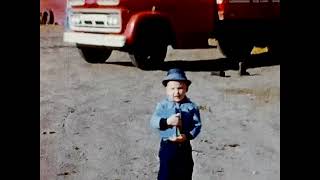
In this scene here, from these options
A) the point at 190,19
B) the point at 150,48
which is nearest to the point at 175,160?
the point at 150,48

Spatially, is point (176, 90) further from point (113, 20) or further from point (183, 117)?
point (113, 20)

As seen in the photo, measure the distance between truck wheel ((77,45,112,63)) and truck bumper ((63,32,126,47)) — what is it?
557 mm

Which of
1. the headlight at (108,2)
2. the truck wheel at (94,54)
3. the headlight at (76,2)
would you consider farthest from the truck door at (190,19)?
the truck wheel at (94,54)

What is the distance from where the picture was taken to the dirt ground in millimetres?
4336

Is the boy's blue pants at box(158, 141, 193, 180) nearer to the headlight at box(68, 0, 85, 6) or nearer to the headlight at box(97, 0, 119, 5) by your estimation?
the headlight at box(97, 0, 119, 5)

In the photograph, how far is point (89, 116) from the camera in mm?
5523

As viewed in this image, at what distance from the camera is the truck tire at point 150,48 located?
736 cm

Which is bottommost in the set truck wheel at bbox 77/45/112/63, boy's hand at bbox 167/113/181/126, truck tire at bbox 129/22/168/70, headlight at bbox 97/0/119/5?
truck wheel at bbox 77/45/112/63

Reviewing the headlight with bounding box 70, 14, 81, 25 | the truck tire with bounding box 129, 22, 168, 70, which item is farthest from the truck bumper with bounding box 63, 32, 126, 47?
the truck tire with bounding box 129, 22, 168, 70

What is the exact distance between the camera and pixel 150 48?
24.6ft
